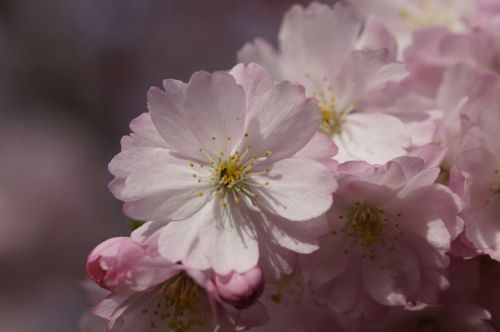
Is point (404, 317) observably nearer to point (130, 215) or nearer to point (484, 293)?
point (484, 293)

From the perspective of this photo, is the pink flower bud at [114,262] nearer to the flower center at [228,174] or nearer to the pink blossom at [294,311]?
the flower center at [228,174]

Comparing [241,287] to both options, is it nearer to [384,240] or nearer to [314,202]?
[314,202]

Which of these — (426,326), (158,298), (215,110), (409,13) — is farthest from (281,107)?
(409,13)

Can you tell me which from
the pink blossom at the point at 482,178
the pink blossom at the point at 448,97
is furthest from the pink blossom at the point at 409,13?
the pink blossom at the point at 482,178

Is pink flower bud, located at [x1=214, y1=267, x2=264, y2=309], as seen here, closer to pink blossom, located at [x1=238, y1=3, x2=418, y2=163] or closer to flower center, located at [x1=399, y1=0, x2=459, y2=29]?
pink blossom, located at [x1=238, y1=3, x2=418, y2=163]

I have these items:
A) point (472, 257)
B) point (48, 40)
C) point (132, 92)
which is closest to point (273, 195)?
point (472, 257)

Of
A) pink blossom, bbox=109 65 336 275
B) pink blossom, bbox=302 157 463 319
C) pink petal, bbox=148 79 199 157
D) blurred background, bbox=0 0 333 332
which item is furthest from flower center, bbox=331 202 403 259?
blurred background, bbox=0 0 333 332
